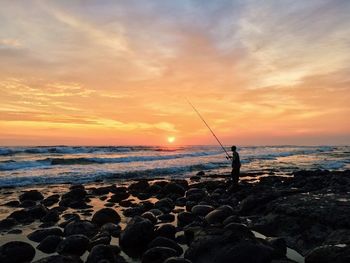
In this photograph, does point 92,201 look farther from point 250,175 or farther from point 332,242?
point 250,175

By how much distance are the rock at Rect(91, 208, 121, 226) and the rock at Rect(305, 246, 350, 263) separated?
18.1 feet

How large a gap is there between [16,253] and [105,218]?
130 inches

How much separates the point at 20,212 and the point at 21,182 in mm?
10009

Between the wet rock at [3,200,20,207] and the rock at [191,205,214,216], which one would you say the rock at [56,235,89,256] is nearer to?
the rock at [191,205,214,216]

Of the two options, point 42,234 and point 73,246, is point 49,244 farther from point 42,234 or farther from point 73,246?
point 42,234

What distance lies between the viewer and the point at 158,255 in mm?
6508

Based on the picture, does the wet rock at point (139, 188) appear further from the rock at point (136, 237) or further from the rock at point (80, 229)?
the rock at point (136, 237)

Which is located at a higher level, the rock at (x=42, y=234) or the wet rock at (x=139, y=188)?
the wet rock at (x=139, y=188)

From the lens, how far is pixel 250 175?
2450 cm

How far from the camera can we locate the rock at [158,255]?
6.45 metres

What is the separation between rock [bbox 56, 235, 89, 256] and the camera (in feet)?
23.5

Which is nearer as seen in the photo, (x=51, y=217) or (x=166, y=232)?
(x=166, y=232)

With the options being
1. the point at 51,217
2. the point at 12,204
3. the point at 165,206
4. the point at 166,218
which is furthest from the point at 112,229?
the point at 12,204

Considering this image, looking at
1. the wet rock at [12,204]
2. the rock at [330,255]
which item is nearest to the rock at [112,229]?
the rock at [330,255]
